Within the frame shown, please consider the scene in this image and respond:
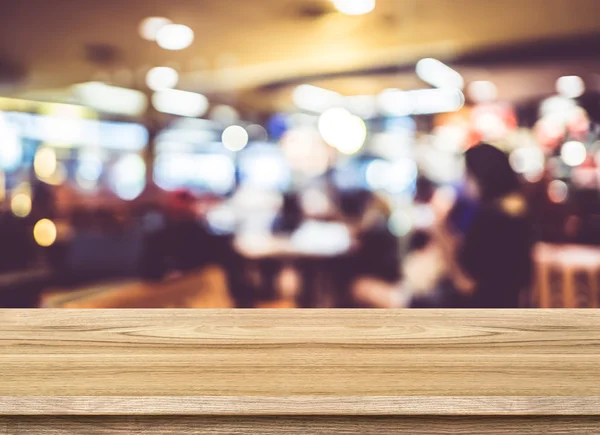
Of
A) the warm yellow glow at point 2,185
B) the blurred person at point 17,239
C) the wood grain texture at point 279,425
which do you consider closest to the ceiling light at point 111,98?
the warm yellow glow at point 2,185

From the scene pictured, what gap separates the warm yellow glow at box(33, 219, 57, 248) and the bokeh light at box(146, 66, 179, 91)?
1853 mm

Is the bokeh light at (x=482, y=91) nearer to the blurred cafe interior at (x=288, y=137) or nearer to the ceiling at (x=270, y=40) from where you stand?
the blurred cafe interior at (x=288, y=137)

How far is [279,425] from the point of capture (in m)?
0.87

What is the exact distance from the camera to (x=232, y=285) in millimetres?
4945

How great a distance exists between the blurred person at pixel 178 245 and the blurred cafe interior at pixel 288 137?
0.6 inches

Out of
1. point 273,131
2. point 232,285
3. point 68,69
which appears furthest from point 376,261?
point 68,69

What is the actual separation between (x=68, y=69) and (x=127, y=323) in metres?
5.19

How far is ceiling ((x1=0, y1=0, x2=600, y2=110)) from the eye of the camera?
4.41 meters

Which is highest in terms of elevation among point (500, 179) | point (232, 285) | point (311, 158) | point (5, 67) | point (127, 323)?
point (5, 67)

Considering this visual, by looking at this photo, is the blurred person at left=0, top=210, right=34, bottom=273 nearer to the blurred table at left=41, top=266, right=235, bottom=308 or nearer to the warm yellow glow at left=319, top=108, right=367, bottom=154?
the blurred table at left=41, top=266, right=235, bottom=308

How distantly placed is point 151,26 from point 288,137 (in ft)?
6.28

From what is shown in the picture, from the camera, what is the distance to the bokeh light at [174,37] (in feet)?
16.0

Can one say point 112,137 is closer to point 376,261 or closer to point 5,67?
point 5,67

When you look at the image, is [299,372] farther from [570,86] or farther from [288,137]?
[570,86]
